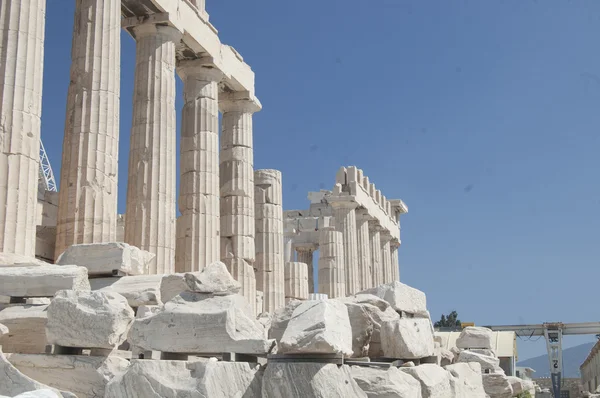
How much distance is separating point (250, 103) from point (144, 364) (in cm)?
1749

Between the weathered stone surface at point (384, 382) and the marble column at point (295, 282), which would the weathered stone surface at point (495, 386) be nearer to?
the weathered stone surface at point (384, 382)

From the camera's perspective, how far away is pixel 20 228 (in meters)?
13.2

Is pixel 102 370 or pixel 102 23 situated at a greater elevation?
pixel 102 23

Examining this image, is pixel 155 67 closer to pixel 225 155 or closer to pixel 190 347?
pixel 225 155

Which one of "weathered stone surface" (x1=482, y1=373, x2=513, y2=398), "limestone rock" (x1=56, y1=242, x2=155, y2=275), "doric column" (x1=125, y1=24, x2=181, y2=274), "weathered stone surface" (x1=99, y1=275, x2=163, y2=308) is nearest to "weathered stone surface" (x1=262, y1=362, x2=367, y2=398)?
"weathered stone surface" (x1=99, y1=275, x2=163, y2=308)

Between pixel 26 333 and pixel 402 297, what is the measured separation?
5.84m

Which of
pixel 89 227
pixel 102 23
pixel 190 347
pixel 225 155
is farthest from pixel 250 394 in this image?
pixel 225 155

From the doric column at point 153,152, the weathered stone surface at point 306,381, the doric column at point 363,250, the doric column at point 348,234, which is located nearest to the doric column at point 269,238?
the doric column at point 153,152

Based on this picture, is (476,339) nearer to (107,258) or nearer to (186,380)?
(107,258)

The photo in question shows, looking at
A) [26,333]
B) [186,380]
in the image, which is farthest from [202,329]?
[26,333]

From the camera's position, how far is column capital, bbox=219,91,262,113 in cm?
2434

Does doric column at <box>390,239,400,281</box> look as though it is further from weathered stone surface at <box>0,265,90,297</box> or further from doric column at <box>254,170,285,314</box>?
weathered stone surface at <box>0,265,90,297</box>

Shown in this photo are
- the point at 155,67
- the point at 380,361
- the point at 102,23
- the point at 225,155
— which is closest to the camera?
the point at 380,361

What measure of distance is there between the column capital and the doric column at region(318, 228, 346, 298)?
11.1 metres
